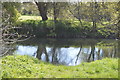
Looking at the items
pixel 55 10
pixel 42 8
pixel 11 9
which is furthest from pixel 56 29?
pixel 11 9

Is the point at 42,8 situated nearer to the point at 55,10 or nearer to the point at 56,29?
the point at 55,10

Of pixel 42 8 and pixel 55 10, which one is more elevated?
pixel 42 8

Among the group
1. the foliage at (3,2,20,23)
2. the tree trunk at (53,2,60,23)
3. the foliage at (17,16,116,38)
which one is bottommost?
the foliage at (17,16,116,38)

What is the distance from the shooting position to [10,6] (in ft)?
34.9

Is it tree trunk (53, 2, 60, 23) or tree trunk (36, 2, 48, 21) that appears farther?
tree trunk (36, 2, 48, 21)

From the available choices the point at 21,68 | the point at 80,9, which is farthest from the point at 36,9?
the point at 21,68

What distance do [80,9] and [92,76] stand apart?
414 inches

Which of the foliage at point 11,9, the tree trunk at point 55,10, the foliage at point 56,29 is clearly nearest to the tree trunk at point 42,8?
the tree trunk at point 55,10

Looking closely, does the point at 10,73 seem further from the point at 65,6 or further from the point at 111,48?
the point at 65,6

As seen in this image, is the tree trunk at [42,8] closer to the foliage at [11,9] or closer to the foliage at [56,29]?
the foliage at [56,29]

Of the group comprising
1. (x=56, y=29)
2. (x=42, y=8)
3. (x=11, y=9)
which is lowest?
(x=56, y=29)

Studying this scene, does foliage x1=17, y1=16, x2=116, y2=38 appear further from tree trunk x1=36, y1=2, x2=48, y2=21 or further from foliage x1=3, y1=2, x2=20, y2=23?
tree trunk x1=36, y1=2, x2=48, y2=21

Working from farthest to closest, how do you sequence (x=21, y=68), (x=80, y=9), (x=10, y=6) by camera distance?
(x=80, y=9), (x=10, y=6), (x=21, y=68)

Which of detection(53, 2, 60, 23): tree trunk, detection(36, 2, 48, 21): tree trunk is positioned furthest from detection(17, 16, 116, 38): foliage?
detection(36, 2, 48, 21): tree trunk
